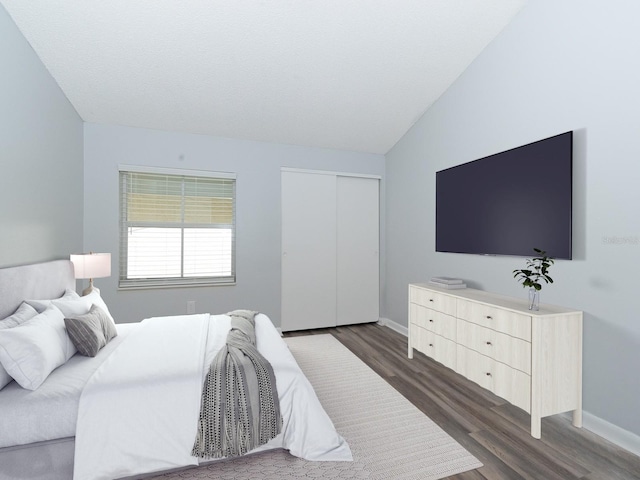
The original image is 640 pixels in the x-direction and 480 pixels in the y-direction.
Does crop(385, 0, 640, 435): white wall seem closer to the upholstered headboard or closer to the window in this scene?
the window

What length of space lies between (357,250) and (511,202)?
7.30ft

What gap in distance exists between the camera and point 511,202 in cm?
251

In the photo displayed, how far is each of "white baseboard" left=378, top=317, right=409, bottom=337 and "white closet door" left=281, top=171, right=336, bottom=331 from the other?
71 centimetres

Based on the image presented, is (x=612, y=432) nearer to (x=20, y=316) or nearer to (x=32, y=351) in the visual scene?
(x=32, y=351)

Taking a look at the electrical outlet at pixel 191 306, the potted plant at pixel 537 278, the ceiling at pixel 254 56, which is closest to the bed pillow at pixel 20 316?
the electrical outlet at pixel 191 306

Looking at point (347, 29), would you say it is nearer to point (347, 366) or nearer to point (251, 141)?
point (251, 141)

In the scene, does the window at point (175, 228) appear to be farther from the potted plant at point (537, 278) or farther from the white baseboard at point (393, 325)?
the potted plant at point (537, 278)

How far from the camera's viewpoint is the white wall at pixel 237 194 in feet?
11.4

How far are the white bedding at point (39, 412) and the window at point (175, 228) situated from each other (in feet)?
7.25

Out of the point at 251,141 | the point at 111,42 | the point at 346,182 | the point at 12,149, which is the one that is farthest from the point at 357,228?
the point at 12,149

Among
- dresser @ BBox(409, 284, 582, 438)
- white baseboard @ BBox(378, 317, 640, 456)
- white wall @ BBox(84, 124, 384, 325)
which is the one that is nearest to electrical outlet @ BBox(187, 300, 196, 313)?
white wall @ BBox(84, 124, 384, 325)

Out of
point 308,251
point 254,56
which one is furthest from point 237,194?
point 254,56

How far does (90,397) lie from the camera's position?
4.81 feet

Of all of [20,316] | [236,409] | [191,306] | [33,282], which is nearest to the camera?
[236,409]
